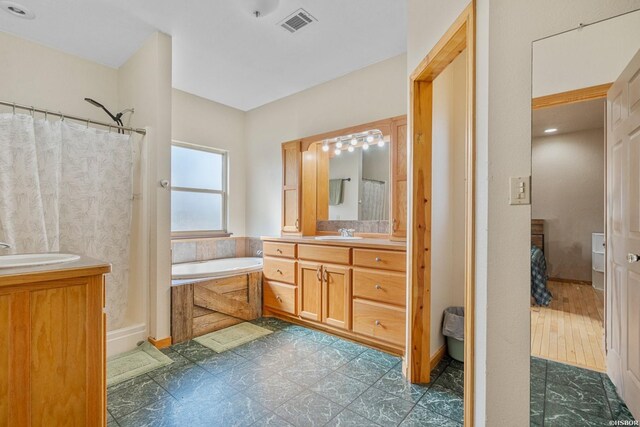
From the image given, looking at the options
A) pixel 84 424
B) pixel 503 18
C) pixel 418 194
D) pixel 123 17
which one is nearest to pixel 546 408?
pixel 418 194

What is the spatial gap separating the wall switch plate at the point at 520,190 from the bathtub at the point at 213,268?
2542 millimetres

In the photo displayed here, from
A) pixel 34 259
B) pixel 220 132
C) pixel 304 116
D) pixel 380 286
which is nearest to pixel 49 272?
pixel 34 259

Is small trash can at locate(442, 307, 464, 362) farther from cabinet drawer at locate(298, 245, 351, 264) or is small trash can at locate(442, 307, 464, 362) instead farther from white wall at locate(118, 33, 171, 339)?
white wall at locate(118, 33, 171, 339)

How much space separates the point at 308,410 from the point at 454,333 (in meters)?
1.17

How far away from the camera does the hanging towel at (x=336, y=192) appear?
11.1ft

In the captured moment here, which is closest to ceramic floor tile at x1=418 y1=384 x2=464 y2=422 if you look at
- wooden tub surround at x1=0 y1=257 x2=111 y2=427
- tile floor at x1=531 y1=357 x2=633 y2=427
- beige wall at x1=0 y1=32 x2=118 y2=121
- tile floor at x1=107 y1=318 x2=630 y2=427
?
tile floor at x1=107 y1=318 x2=630 y2=427

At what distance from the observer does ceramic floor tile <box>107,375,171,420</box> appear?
66.2 inches

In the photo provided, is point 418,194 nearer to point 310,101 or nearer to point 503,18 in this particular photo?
point 503,18

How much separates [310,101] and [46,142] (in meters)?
2.48

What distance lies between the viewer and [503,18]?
1.09m

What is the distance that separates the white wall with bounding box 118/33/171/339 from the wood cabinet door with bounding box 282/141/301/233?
1.33m

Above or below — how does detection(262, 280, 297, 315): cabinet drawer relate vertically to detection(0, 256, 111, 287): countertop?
below

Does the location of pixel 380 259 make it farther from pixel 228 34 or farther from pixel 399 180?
pixel 228 34

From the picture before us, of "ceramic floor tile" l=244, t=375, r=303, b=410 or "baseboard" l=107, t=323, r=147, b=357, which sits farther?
"baseboard" l=107, t=323, r=147, b=357
